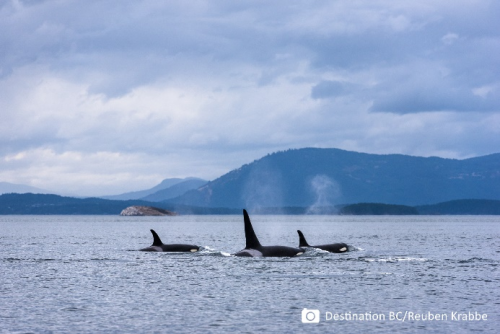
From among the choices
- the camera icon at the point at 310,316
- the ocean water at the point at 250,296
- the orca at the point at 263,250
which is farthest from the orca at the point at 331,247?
the camera icon at the point at 310,316

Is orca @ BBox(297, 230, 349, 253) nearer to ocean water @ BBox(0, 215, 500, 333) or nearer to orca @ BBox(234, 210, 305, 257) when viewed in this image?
orca @ BBox(234, 210, 305, 257)

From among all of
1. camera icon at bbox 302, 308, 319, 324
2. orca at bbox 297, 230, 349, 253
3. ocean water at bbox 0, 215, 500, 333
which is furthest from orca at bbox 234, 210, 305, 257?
camera icon at bbox 302, 308, 319, 324

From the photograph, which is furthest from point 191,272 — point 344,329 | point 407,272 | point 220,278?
point 344,329

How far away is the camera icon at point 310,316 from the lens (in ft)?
85.7

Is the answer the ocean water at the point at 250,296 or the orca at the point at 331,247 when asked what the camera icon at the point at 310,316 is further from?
the orca at the point at 331,247

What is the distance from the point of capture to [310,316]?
27047 mm

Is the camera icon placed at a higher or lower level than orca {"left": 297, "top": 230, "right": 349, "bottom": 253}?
lower

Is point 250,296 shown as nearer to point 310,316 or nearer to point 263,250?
point 310,316

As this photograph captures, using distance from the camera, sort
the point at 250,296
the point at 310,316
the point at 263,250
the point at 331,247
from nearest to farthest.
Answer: the point at 310,316
the point at 250,296
the point at 263,250
the point at 331,247

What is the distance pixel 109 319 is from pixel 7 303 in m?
6.92

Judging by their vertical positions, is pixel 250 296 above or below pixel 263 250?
below

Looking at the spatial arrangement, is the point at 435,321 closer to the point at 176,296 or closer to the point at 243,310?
the point at 243,310

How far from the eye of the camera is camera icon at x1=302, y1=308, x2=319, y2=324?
85.7ft

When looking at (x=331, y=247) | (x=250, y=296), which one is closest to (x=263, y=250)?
(x=331, y=247)
